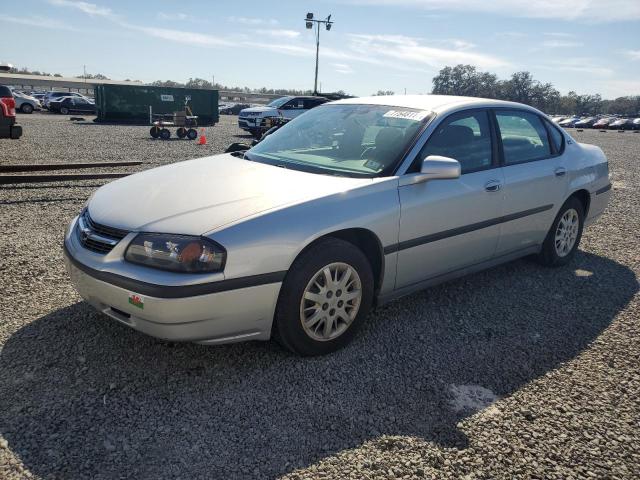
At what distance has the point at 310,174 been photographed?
337 centimetres

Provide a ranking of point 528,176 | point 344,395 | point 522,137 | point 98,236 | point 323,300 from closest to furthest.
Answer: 1. point 344,395
2. point 98,236
3. point 323,300
4. point 528,176
5. point 522,137

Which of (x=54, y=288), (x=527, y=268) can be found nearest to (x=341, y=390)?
(x=54, y=288)

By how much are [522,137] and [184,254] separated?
3184 mm

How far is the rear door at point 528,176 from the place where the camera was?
4.14m

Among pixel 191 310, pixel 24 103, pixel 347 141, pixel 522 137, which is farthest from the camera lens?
pixel 24 103

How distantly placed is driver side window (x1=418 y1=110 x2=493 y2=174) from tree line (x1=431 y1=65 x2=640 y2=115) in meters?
96.1

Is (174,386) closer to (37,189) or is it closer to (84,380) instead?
(84,380)

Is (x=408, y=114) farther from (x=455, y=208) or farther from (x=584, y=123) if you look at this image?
(x=584, y=123)

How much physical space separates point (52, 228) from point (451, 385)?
4479 millimetres

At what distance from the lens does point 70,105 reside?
108 ft

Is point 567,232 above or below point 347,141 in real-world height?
below

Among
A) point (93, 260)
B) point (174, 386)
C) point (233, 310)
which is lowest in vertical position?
point (174, 386)

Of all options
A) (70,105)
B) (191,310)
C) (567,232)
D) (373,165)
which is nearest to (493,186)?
(373,165)

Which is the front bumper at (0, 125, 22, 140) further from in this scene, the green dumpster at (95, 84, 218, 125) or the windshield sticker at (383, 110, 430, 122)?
the green dumpster at (95, 84, 218, 125)
